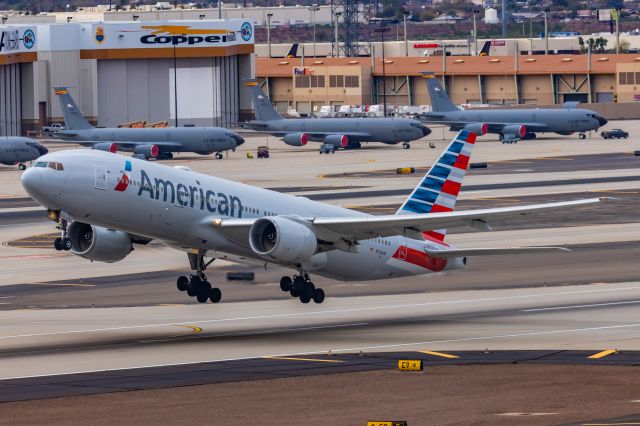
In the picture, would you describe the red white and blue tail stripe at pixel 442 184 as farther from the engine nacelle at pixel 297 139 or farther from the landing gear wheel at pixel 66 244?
the engine nacelle at pixel 297 139

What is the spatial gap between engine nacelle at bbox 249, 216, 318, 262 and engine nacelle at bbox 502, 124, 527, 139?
13907 centimetres

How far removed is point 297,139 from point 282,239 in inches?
5114

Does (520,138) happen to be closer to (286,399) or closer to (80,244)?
(80,244)

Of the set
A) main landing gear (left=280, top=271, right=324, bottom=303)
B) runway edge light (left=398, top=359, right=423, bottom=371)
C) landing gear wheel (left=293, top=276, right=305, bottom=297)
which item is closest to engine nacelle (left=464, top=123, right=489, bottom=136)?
main landing gear (left=280, top=271, right=324, bottom=303)

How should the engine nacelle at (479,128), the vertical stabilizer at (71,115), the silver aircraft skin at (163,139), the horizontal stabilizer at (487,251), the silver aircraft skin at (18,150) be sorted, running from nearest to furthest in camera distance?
the horizontal stabilizer at (487,251) → the silver aircraft skin at (18,150) → the silver aircraft skin at (163,139) → the vertical stabilizer at (71,115) → the engine nacelle at (479,128)

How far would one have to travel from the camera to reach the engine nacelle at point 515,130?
190 meters

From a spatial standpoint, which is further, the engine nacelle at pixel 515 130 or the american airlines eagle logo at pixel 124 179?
the engine nacelle at pixel 515 130

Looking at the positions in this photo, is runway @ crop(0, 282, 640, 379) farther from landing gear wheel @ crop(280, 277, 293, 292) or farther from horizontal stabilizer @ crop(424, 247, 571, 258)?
horizontal stabilizer @ crop(424, 247, 571, 258)

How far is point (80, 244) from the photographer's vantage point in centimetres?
5566

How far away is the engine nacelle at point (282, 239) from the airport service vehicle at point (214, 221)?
0.04 m

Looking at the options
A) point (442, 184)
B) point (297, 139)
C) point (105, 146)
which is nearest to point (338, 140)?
point (297, 139)

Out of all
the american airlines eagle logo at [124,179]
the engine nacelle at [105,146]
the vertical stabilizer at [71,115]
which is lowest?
the engine nacelle at [105,146]

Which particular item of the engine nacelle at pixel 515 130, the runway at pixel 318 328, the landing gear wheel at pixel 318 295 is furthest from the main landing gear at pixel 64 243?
the engine nacelle at pixel 515 130

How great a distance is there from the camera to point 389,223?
54.2 metres
